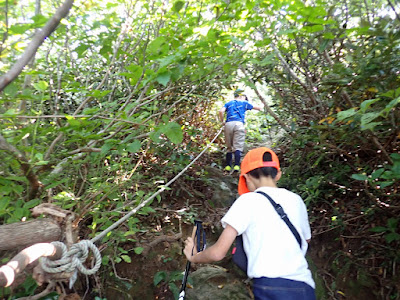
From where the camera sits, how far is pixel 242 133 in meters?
6.19

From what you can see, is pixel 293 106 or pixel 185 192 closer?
pixel 293 106

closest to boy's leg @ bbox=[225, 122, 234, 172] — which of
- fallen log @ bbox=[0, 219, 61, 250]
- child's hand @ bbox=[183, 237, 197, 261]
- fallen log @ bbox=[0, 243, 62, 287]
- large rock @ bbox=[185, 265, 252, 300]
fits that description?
large rock @ bbox=[185, 265, 252, 300]

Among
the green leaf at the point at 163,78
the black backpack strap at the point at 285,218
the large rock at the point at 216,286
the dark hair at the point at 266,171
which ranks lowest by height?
the large rock at the point at 216,286

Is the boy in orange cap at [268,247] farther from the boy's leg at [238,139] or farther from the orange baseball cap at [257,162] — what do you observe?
the boy's leg at [238,139]

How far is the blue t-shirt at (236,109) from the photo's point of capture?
6.20 m

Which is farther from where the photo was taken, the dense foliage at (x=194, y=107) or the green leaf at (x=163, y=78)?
the dense foliage at (x=194, y=107)

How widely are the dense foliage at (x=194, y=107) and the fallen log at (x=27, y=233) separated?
1.40 feet

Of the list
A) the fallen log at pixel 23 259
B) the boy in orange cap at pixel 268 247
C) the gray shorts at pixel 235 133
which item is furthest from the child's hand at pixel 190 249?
the gray shorts at pixel 235 133

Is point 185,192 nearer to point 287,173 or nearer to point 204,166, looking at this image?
point 204,166

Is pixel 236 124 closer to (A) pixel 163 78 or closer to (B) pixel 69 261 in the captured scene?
(A) pixel 163 78

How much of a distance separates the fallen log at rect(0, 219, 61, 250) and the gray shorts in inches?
194

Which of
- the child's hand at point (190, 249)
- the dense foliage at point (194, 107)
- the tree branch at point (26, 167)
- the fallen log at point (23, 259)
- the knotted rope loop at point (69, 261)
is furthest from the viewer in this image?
the child's hand at point (190, 249)

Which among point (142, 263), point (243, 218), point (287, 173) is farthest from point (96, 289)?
point (287, 173)

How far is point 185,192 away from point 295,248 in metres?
3.51
